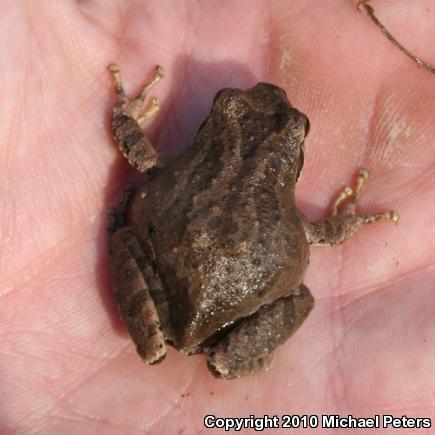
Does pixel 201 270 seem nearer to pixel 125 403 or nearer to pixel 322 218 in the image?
pixel 125 403

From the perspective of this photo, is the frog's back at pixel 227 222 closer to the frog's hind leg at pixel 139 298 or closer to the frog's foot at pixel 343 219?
the frog's hind leg at pixel 139 298

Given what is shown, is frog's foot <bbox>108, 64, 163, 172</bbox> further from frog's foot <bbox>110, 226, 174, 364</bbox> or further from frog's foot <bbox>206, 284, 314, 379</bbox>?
frog's foot <bbox>206, 284, 314, 379</bbox>

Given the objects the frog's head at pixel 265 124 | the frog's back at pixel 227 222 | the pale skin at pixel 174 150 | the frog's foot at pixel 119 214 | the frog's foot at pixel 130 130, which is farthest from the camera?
the frog's foot at pixel 130 130

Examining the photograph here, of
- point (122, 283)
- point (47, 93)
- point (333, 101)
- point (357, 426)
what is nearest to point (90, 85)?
point (47, 93)

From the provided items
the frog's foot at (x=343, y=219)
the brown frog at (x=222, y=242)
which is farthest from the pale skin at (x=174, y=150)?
the brown frog at (x=222, y=242)

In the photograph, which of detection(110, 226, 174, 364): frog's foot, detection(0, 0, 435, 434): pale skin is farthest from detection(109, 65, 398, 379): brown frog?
detection(0, 0, 435, 434): pale skin

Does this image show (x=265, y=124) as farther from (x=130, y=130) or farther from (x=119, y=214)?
(x=119, y=214)
